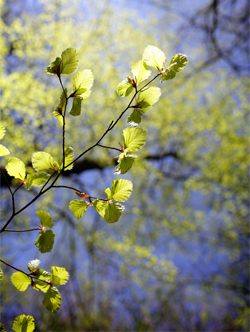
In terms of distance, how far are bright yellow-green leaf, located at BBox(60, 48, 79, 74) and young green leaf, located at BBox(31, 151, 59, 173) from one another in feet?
0.57

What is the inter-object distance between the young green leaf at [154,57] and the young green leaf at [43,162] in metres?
0.28

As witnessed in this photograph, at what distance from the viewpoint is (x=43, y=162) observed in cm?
45

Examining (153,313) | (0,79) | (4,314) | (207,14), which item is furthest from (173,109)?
(4,314)

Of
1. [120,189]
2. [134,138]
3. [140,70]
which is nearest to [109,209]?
[120,189]

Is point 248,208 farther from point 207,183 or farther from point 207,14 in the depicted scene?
point 207,14

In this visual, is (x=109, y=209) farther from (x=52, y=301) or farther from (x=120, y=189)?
(x=52, y=301)

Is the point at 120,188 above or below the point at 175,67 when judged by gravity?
below

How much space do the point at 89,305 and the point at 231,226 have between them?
2.42 metres

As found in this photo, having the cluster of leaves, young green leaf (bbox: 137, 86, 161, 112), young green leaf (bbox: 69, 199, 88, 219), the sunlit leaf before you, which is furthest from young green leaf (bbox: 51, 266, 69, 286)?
young green leaf (bbox: 137, 86, 161, 112)

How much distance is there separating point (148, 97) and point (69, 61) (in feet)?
0.54

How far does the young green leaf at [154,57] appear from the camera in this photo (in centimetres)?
41

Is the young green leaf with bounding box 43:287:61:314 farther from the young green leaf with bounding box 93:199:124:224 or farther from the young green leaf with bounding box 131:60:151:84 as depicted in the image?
the young green leaf with bounding box 131:60:151:84

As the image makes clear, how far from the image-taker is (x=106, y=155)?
95.3 inches

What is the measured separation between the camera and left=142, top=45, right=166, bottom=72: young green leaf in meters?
0.41
